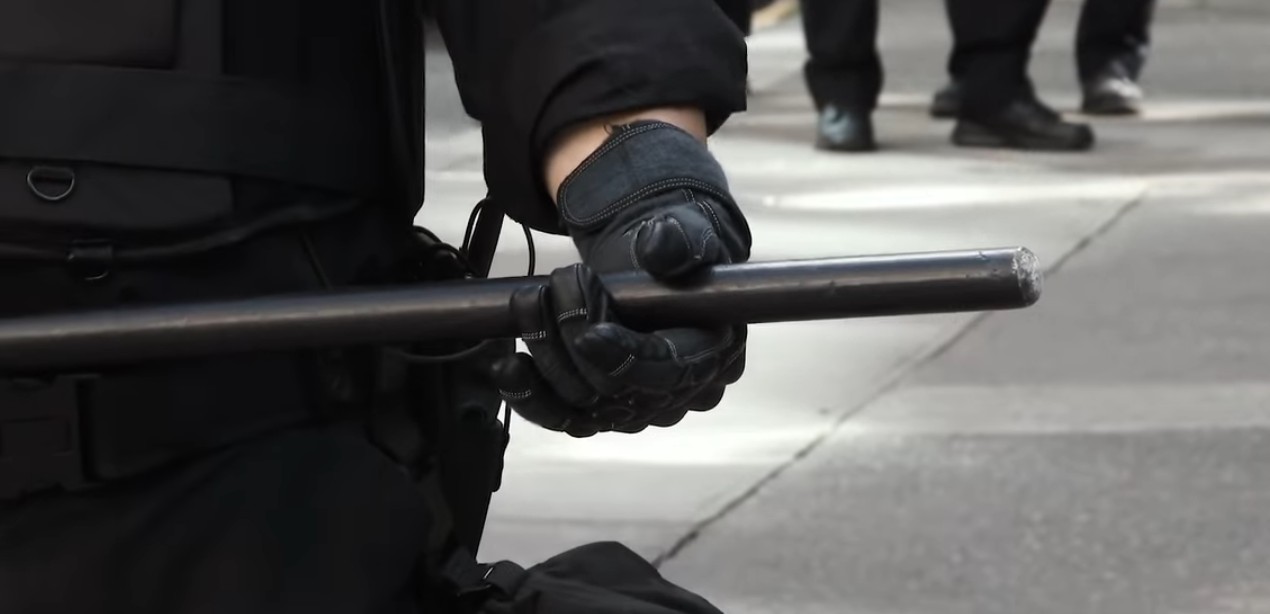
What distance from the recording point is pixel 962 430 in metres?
4.83

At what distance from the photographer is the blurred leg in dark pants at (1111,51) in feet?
28.3

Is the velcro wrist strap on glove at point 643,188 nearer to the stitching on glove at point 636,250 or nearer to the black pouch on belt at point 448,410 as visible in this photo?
the stitching on glove at point 636,250

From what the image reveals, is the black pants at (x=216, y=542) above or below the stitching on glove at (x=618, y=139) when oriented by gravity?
below

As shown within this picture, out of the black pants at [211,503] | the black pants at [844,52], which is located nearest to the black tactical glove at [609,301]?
the black pants at [211,503]

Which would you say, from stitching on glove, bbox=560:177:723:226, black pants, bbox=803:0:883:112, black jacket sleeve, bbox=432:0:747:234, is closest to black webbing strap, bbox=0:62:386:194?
black jacket sleeve, bbox=432:0:747:234

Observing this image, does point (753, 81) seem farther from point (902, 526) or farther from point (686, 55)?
point (686, 55)

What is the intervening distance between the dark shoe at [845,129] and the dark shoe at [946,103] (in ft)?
2.56

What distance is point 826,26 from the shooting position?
796cm

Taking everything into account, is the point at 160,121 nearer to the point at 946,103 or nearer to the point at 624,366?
the point at 624,366

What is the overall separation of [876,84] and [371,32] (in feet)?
20.7

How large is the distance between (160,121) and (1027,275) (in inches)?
24.8

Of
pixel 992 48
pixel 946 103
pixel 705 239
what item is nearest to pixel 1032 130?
pixel 992 48

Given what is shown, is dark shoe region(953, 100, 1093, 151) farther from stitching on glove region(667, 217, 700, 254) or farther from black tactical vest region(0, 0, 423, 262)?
stitching on glove region(667, 217, 700, 254)

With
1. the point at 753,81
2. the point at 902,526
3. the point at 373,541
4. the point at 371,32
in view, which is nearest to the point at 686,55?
the point at 371,32
